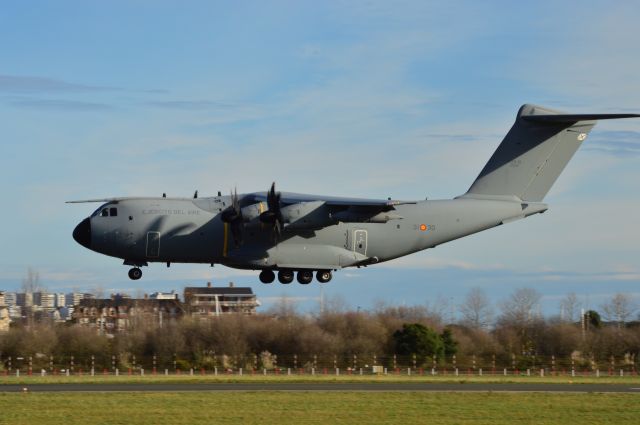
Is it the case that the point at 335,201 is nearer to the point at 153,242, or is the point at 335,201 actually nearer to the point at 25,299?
the point at 153,242

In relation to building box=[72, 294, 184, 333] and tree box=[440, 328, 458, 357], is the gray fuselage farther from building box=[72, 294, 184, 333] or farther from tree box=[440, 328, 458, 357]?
building box=[72, 294, 184, 333]

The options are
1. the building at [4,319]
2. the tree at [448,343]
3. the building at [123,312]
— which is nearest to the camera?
the tree at [448,343]

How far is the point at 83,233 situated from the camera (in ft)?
105

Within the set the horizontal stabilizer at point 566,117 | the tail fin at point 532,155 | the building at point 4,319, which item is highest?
the horizontal stabilizer at point 566,117

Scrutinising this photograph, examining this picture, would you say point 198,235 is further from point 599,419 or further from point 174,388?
point 599,419

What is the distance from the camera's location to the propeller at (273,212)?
31719 mm

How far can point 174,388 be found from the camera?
111ft

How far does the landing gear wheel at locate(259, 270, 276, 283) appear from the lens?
33.9 m

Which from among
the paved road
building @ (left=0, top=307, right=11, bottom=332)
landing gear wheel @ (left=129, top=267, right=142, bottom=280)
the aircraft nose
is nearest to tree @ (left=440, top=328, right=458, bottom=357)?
the paved road

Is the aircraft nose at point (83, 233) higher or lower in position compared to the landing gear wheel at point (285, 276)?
higher

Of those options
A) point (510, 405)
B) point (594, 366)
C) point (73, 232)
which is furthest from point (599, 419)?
point (594, 366)

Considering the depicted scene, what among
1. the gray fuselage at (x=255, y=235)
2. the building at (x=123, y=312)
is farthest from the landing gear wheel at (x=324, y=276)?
the building at (x=123, y=312)

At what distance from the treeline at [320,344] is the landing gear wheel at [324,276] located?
1736 centimetres

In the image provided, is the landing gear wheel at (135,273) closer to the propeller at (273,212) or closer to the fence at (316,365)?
the propeller at (273,212)
